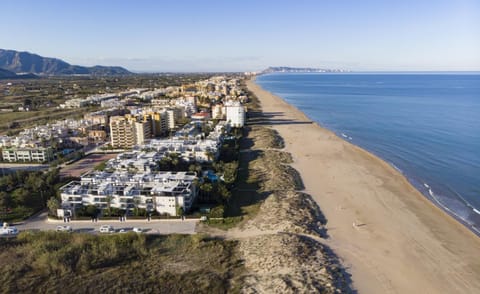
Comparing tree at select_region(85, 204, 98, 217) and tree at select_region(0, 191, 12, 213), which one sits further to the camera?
tree at select_region(0, 191, 12, 213)

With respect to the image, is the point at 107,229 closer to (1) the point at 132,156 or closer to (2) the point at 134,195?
(2) the point at 134,195

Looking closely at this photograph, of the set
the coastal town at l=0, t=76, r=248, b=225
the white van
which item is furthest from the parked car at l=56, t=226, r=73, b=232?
the white van

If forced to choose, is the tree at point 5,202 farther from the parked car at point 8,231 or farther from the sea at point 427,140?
the sea at point 427,140

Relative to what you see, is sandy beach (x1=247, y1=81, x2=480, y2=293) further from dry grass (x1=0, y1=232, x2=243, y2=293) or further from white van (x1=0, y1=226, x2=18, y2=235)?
white van (x1=0, y1=226, x2=18, y2=235)

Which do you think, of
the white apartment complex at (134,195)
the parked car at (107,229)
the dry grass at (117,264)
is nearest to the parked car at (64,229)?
the dry grass at (117,264)

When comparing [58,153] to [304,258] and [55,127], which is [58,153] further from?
[304,258]

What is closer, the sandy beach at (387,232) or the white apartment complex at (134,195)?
the sandy beach at (387,232)
